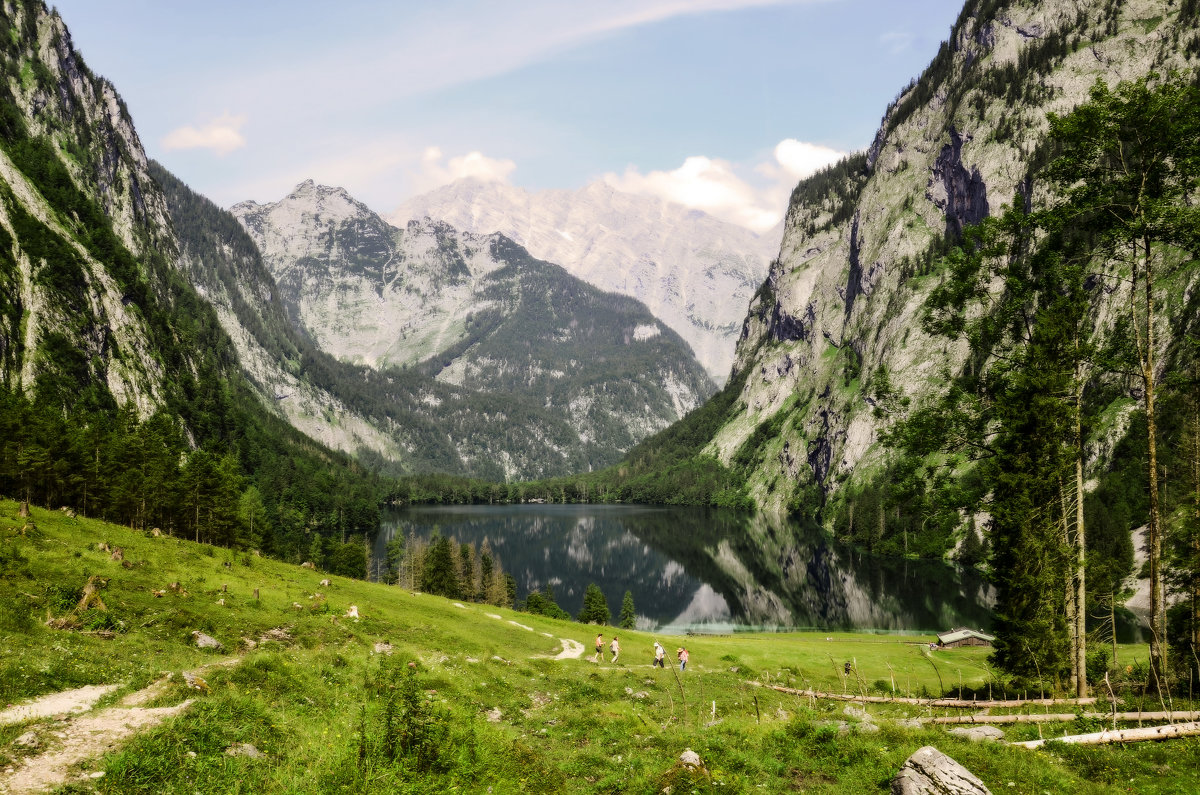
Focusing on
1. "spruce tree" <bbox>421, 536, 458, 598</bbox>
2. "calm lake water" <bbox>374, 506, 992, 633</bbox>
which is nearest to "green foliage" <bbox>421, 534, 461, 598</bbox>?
"spruce tree" <bbox>421, 536, 458, 598</bbox>

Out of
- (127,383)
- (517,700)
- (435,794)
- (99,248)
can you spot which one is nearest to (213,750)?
(435,794)

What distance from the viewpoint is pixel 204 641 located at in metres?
28.3

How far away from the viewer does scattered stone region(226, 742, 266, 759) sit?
43.1ft

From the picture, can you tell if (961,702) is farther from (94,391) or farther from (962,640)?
(94,391)

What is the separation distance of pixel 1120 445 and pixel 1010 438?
16592 centimetres

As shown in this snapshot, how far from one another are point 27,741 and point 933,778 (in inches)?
751

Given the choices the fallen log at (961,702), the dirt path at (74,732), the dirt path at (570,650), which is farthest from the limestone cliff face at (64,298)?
the fallen log at (961,702)

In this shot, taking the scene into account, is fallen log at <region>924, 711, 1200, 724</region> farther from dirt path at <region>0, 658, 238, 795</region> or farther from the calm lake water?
the calm lake water

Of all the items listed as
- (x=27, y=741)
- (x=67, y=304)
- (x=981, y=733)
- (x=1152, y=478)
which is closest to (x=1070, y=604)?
(x=1152, y=478)

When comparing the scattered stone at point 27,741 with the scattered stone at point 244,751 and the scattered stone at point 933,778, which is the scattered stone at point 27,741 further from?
the scattered stone at point 933,778

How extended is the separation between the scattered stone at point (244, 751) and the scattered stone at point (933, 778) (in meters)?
14.4

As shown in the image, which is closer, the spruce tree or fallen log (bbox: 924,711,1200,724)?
fallen log (bbox: 924,711,1200,724)

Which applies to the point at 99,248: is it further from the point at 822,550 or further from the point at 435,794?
the point at 822,550

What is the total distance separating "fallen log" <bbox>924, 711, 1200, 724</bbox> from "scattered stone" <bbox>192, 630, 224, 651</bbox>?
30739mm
